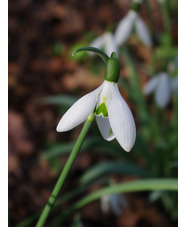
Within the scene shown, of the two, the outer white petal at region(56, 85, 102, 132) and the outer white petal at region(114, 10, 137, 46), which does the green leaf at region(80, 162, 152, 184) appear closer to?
the outer white petal at region(114, 10, 137, 46)

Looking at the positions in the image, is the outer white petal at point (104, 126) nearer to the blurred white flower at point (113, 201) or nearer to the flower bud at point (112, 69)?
the flower bud at point (112, 69)

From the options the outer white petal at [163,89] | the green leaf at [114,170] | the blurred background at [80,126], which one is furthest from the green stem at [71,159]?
Answer: the outer white petal at [163,89]

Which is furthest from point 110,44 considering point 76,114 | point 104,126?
point 76,114

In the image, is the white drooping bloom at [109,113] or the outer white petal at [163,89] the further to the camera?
the outer white petal at [163,89]

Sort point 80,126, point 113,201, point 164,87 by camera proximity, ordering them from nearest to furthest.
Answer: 1. point 113,201
2. point 164,87
3. point 80,126

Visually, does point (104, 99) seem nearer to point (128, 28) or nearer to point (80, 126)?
point (128, 28)
